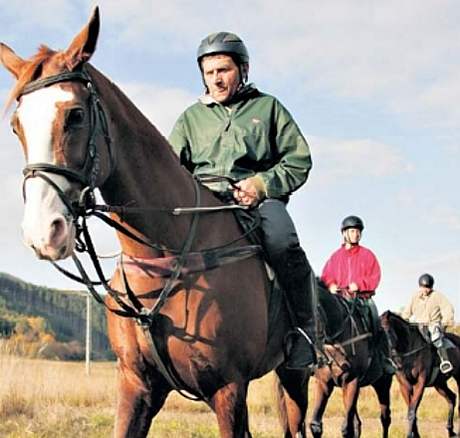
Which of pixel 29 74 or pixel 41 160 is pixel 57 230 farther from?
pixel 29 74

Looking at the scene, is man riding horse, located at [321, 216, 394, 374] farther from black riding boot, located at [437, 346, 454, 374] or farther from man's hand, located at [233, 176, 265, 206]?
man's hand, located at [233, 176, 265, 206]

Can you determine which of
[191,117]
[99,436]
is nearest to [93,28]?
Result: [191,117]

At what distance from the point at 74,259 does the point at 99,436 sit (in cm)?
637

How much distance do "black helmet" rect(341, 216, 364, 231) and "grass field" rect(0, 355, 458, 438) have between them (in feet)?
10.7

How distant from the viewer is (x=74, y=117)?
12.9 feet

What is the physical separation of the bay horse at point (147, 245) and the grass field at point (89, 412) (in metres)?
3.96

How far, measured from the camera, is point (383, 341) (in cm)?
1427

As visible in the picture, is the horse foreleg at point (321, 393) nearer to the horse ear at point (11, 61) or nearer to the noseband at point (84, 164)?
the noseband at point (84, 164)

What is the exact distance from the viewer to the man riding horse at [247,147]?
533 centimetres

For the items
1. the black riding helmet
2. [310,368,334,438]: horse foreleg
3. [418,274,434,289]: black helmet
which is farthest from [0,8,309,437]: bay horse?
[418,274,434,289]: black helmet

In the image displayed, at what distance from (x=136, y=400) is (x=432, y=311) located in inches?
583

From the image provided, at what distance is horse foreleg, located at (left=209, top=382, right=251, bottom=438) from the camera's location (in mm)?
4637

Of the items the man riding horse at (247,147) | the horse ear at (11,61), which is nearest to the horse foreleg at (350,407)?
the man riding horse at (247,147)

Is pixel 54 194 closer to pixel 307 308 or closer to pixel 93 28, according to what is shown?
pixel 93 28
